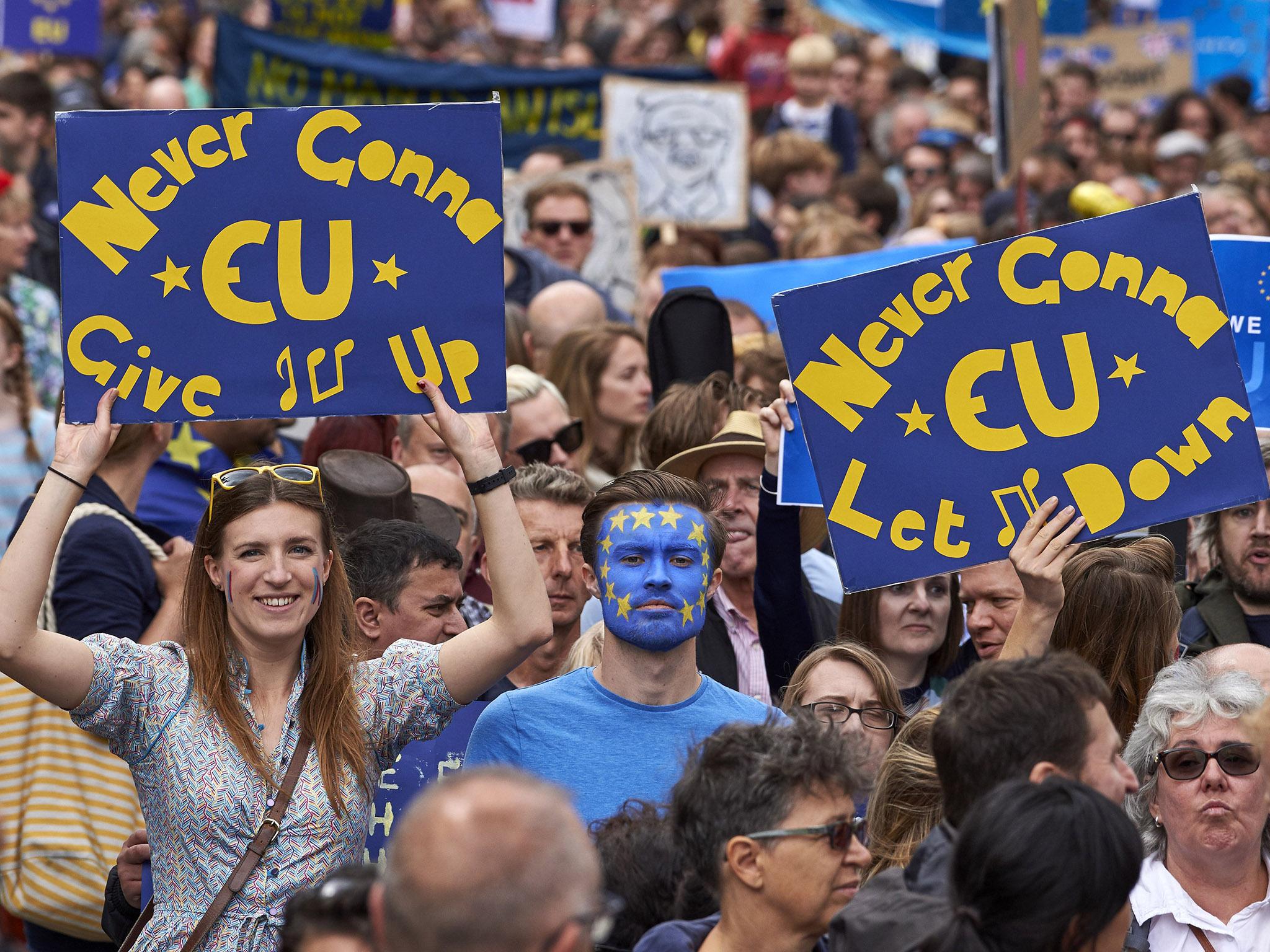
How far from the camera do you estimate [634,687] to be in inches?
179

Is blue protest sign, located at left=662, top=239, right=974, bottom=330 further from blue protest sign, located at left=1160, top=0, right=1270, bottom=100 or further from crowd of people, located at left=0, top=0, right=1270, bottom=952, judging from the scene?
blue protest sign, located at left=1160, top=0, right=1270, bottom=100

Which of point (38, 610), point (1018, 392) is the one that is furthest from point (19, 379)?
point (1018, 392)

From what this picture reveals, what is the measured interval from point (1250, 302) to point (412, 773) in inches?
128

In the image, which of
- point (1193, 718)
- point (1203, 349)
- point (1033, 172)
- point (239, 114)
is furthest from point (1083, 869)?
point (1033, 172)

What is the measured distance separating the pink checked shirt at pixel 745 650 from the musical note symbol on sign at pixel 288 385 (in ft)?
4.69

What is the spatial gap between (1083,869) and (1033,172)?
10.3 meters

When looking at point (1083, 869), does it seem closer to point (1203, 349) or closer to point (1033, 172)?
point (1203, 349)

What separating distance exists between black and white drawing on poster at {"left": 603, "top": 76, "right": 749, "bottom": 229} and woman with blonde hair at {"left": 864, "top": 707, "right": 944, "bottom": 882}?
748 cm

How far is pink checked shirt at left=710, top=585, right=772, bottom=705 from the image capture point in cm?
550

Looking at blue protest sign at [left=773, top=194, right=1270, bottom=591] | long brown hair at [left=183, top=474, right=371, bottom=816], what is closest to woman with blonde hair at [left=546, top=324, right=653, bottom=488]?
blue protest sign at [left=773, top=194, right=1270, bottom=591]

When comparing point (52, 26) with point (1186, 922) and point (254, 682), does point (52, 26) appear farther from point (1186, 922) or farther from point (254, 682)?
point (1186, 922)

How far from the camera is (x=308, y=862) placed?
13.0ft

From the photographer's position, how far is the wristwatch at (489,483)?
14.0 feet

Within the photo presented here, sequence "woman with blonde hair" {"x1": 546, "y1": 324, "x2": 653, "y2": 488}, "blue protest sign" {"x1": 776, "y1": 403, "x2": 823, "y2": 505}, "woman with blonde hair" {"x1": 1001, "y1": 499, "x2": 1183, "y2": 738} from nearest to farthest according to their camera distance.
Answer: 1. "woman with blonde hair" {"x1": 1001, "y1": 499, "x2": 1183, "y2": 738}
2. "blue protest sign" {"x1": 776, "y1": 403, "x2": 823, "y2": 505}
3. "woman with blonde hair" {"x1": 546, "y1": 324, "x2": 653, "y2": 488}
